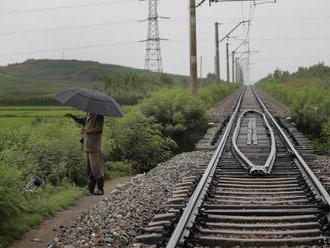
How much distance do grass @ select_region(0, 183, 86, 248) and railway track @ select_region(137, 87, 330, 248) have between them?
2.03 metres

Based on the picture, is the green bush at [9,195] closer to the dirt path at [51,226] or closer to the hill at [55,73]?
the dirt path at [51,226]

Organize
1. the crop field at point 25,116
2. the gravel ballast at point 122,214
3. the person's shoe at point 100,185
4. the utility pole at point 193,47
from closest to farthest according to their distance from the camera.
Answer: the gravel ballast at point 122,214 < the person's shoe at point 100,185 < the crop field at point 25,116 < the utility pole at point 193,47

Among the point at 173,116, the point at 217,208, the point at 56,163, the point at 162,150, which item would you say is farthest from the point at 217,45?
the point at 217,208

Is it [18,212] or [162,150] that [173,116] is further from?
[18,212]

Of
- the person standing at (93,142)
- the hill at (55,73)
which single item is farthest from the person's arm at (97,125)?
the hill at (55,73)

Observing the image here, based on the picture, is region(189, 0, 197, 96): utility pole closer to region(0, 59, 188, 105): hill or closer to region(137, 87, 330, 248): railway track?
region(137, 87, 330, 248): railway track

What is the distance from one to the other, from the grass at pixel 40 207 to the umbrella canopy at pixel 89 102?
1.57 meters

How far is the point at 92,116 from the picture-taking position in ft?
34.3

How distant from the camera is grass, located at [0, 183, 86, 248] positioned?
25.3 ft

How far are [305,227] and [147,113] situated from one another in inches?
550

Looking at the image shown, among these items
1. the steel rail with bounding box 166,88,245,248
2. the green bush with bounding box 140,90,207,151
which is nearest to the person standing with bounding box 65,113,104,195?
the steel rail with bounding box 166,88,245,248

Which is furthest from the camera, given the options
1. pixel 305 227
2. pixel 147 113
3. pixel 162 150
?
pixel 147 113

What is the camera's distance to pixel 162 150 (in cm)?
1730

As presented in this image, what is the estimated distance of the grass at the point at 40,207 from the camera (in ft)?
25.3
